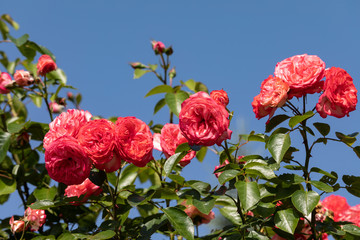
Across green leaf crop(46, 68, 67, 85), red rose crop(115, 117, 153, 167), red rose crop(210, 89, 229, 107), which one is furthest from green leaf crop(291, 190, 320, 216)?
green leaf crop(46, 68, 67, 85)

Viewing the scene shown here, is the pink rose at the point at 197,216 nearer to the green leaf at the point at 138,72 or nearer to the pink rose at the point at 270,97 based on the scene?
the pink rose at the point at 270,97

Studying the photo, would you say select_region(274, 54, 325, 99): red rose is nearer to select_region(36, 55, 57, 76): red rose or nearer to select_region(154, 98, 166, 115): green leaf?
select_region(154, 98, 166, 115): green leaf

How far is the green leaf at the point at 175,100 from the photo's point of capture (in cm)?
229

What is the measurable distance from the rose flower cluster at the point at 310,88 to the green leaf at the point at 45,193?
3.61 ft

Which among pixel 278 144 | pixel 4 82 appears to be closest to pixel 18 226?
pixel 4 82

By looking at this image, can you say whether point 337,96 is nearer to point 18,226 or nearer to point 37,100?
point 18,226

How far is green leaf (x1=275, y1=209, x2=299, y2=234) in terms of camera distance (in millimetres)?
1394

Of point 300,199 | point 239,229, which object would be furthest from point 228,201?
Result: point 300,199

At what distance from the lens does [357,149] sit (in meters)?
1.54

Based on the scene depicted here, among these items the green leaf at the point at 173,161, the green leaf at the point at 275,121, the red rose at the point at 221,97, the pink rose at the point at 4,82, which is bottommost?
the green leaf at the point at 173,161

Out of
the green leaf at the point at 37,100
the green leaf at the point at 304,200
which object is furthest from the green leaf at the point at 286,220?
the green leaf at the point at 37,100

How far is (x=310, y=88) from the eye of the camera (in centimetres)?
151

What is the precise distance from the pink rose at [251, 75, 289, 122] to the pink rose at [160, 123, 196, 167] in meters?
0.28

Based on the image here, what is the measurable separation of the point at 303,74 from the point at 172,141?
1.68ft
